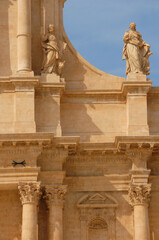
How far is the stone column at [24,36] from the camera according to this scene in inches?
1508

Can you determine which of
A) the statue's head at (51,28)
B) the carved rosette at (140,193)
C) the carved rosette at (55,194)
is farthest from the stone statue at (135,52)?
the carved rosette at (55,194)

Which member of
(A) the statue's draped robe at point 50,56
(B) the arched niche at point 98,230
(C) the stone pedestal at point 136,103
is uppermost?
(A) the statue's draped robe at point 50,56

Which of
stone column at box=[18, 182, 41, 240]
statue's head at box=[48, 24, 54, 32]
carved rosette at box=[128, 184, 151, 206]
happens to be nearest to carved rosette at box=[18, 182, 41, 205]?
stone column at box=[18, 182, 41, 240]

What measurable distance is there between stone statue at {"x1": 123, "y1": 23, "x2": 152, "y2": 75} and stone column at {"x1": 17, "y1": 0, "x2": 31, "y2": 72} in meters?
3.38

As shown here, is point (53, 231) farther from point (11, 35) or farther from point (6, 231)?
point (11, 35)

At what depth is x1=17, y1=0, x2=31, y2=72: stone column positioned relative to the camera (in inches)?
1508

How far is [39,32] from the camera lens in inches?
1550

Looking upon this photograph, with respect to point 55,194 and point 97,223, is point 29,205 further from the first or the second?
point 97,223

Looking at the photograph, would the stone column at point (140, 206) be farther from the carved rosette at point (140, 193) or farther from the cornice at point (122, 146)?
the cornice at point (122, 146)

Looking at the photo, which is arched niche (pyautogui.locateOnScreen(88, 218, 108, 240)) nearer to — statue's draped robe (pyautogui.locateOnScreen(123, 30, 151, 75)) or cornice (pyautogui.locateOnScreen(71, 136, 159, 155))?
cornice (pyautogui.locateOnScreen(71, 136, 159, 155))

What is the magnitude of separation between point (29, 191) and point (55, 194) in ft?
3.36

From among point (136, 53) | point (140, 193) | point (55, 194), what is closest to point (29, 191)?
point (55, 194)

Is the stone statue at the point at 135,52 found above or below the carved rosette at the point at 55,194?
above

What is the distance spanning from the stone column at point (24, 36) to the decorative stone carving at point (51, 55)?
57 centimetres
